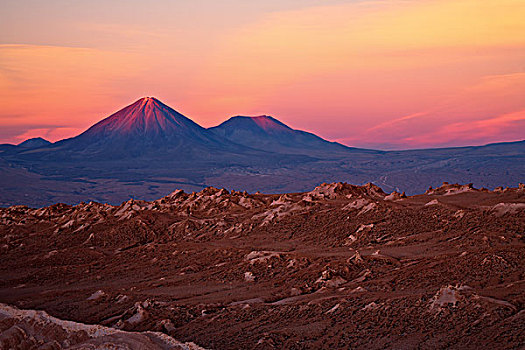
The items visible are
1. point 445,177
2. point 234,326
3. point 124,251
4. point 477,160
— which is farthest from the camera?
point 477,160

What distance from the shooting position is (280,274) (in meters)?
23.7

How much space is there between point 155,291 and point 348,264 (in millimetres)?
7823

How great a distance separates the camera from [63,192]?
167m

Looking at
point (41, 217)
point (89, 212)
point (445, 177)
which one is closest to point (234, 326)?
point (89, 212)

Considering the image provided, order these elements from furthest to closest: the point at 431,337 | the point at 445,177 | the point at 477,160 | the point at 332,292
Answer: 1. the point at 477,160
2. the point at 445,177
3. the point at 332,292
4. the point at 431,337

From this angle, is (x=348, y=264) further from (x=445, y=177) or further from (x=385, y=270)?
(x=445, y=177)

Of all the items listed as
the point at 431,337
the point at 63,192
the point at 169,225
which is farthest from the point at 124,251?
the point at 63,192

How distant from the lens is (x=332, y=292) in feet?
62.8

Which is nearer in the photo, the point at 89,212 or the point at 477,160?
the point at 89,212

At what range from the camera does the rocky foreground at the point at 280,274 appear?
49.8ft

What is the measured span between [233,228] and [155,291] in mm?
10733

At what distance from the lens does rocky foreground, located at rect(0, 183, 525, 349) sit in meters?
15.2

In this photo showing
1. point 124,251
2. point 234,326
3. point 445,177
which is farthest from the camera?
point 445,177

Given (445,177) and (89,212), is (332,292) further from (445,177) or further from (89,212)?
(445,177)
